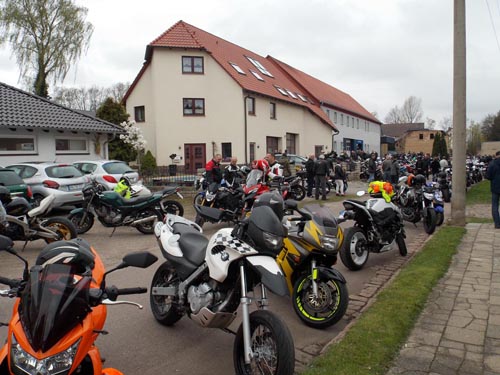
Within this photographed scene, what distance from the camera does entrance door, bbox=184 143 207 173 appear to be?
98.0 ft

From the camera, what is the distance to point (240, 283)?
339 cm

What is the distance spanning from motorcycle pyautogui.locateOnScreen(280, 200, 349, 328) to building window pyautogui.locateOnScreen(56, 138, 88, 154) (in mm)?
18483

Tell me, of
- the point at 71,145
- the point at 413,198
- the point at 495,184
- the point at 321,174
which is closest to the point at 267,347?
the point at 413,198

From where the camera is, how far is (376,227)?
278 inches

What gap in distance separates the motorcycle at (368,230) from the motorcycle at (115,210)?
4556 mm

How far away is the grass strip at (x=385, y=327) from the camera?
362 centimetres

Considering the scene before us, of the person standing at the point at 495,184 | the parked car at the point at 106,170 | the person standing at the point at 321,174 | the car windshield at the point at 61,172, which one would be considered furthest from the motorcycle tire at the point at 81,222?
the person standing at the point at 321,174

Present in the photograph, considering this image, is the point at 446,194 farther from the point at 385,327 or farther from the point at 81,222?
the point at 385,327

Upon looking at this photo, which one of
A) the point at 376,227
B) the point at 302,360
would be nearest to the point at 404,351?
the point at 302,360

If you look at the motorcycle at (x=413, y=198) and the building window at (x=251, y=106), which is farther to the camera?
the building window at (x=251, y=106)

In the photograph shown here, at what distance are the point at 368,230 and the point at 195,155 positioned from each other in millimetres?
23907

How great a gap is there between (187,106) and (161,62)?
129 inches

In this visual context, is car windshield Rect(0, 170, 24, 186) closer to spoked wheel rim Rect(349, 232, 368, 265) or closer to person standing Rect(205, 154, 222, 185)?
person standing Rect(205, 154, 222, 185)

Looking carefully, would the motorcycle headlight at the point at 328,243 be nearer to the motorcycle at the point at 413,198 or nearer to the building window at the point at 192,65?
the motorcycle at the point at 413,198
